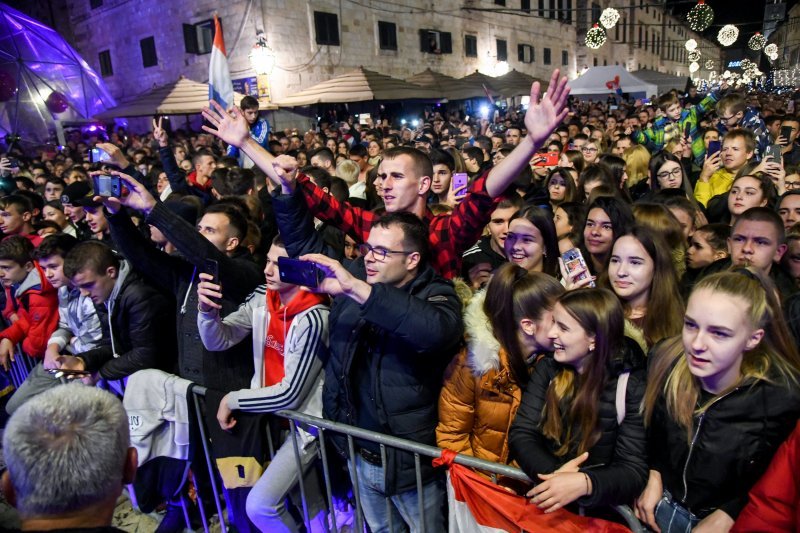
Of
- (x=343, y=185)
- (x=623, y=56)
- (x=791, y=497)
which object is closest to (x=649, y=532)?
(x=791, y=497)

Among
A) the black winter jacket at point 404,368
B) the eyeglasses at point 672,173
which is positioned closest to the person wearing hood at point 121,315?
the black winter jacket at point 404,368

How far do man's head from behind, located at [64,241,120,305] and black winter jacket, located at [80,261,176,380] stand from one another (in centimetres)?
12

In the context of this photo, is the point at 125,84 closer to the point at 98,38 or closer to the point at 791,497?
the point at 98,38

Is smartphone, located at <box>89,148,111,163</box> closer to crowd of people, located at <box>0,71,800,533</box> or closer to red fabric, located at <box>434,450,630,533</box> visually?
crowd of people, located at <box>0,71,800,533</box>

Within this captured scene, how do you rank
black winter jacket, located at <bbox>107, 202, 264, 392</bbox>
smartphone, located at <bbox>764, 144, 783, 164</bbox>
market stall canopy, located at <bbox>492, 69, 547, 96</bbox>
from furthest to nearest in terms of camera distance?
market stall canopy, located at <bbox>492, 69, 547, 96</bbox> < smartphone, located at <bbox>764, 144, 783, 164</bbox> < black winter jacket, located at <bbox>107, 202, 264, 392</bbox>

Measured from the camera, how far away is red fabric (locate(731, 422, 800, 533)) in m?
1.90

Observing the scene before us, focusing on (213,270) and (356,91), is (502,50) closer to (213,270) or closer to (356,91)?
(356,91)

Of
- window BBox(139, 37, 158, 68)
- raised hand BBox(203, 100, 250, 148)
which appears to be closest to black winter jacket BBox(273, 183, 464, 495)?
raised hand BBox(203, 100, 250, 148)

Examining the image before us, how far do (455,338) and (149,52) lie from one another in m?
→ 25.9

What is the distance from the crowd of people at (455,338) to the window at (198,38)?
63.1 ft

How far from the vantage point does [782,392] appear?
2043 millimetres

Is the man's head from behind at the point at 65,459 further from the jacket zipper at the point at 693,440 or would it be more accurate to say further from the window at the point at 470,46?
the window at the point at 470,46

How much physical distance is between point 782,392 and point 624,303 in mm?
1136

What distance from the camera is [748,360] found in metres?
2.16
